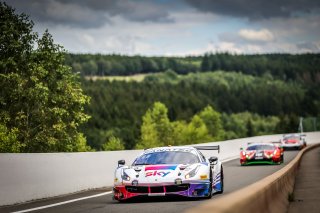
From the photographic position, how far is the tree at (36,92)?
48.0 meters

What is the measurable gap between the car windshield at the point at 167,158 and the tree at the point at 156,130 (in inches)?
5431

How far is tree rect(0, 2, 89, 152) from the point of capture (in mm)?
47969

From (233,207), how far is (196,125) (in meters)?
174

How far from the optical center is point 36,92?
4672cm

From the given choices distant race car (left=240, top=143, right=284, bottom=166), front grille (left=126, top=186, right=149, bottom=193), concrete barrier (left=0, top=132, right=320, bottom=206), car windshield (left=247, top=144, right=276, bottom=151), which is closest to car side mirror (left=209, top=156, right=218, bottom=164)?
front grille (left=126, top=186, right=149, bottom=193)

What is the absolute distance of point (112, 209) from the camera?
12.4 meters

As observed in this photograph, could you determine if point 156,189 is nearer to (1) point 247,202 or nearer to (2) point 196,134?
(1) point 247,202

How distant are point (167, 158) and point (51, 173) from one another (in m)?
4.01

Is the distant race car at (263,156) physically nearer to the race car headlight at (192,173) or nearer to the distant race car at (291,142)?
the race car headlight at (192,173)

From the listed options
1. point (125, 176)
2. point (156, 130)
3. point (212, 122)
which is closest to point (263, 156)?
point (125, 176)

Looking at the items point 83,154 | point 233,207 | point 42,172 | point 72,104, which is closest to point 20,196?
point 42,172

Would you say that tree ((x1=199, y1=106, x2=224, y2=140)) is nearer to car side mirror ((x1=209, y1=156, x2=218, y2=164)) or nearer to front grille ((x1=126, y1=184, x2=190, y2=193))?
car side mirror ((x1=209, y1=156, x2=218, y2=164))

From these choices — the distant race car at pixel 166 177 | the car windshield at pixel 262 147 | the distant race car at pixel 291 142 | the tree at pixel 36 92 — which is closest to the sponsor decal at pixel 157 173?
the distant race car at pixel 166 177

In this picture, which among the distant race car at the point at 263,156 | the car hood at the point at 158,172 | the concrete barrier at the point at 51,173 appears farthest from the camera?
the distant race car at the point at 263,156
